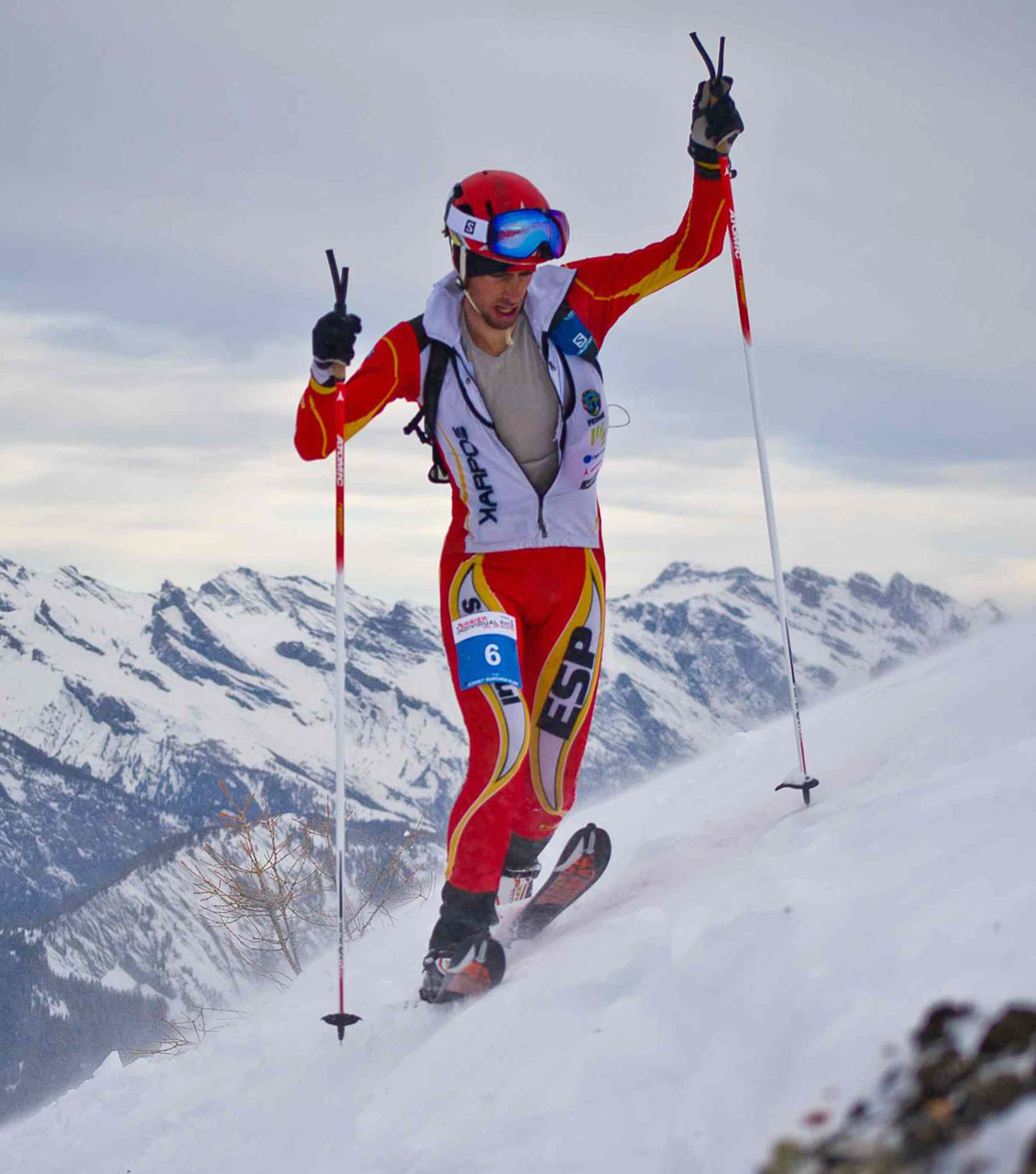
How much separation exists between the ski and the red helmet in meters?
2.95

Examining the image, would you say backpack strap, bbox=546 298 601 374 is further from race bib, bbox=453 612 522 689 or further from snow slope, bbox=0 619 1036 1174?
snow slope, bbox=0 619 1036 1174

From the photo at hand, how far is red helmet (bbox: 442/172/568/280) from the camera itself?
6.09 meters

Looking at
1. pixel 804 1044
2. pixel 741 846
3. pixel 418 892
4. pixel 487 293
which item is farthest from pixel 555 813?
pixel 418 892

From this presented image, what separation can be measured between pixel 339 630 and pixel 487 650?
790 mm

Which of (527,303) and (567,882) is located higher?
(527,303)

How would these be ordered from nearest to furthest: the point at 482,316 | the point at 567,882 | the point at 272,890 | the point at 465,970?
the point at 465,970
the point at 482,316
the point at 567,882
the point at 272,890

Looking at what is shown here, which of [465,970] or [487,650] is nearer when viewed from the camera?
[465,970]

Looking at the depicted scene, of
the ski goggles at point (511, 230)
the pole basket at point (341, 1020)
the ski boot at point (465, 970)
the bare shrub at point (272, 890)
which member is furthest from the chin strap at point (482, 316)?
the bare shrub at point (272, 890)

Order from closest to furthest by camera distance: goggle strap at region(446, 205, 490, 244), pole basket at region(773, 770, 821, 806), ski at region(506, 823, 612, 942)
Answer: goggle strap at region(446, 205, 490, 244), pole basket at region(773, 770, 821, 806), ski at region(506, 823, 612, 942)

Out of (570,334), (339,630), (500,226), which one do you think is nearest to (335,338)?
(500,226)

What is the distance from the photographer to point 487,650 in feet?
20.4

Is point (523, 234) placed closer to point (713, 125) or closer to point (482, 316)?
point (482, 316)

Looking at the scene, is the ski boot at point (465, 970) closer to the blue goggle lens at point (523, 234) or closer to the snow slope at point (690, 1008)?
the snow slope at point (690, 1008)

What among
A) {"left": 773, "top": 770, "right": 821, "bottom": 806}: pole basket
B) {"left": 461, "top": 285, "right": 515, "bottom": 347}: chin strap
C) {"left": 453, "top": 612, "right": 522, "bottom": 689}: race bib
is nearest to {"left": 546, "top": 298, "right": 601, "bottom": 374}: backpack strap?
{"left": 461, "top": 285, "right": 515, "bottom": 347}: chin strap
